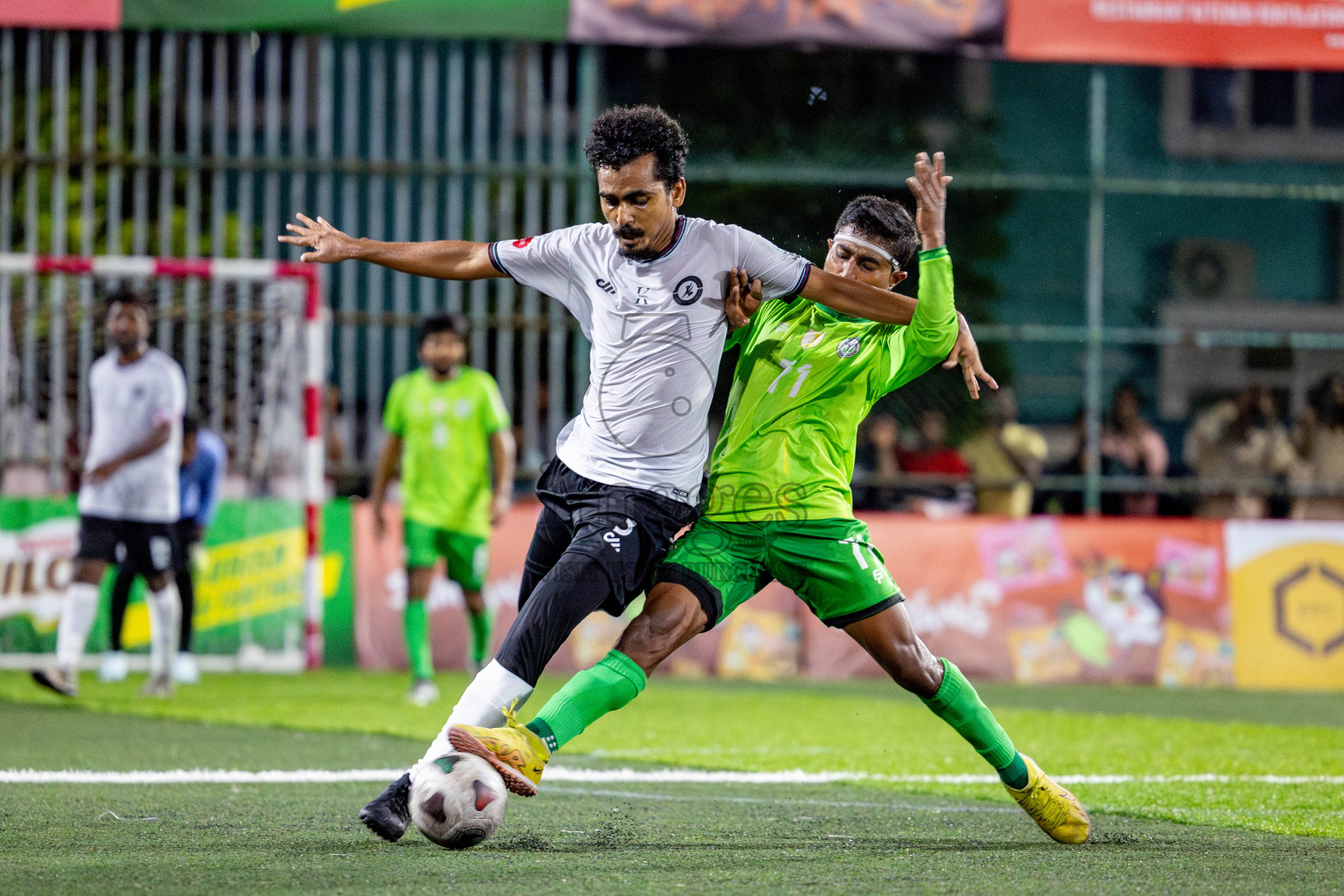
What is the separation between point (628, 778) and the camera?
6797mm

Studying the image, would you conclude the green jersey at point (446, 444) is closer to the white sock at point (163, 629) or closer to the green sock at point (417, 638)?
the green sock at point (417, 638)

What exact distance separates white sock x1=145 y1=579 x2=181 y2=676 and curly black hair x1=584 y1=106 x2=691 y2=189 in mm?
6274

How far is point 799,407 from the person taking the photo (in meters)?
5.38

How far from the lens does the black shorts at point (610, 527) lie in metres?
4.94

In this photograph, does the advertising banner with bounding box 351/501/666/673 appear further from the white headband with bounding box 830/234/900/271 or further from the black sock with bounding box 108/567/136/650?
the white headband with bounding box 830/234/900/271

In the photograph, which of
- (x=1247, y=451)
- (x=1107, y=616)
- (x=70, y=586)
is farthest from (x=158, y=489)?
(x=1247, y=451)

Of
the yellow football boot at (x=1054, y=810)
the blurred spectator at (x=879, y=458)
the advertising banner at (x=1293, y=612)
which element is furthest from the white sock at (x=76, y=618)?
the advertising banner at (x=1293, y=612)

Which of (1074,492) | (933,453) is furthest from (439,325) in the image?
(1074,492)

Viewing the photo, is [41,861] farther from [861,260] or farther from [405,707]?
[405,707]

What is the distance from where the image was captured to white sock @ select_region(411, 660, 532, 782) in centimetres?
474

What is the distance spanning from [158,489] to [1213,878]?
719cm

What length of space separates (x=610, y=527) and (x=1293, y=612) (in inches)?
359

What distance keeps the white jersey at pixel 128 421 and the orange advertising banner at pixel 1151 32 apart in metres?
6.78

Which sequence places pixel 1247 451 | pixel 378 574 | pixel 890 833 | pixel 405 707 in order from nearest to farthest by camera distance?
pixel 890 833
pixel 405 707
pixel 378 574
pixel 1247 451
